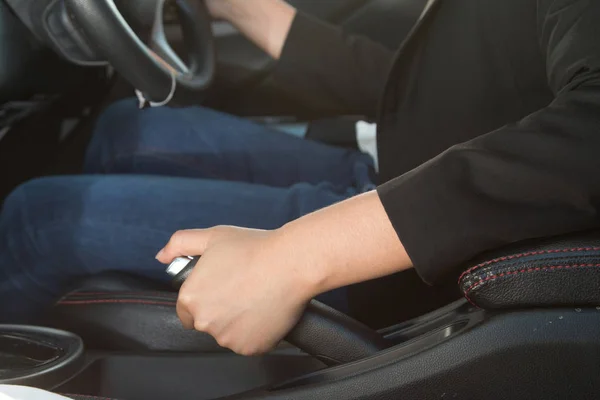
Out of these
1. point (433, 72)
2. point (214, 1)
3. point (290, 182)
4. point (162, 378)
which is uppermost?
point (214, 1)

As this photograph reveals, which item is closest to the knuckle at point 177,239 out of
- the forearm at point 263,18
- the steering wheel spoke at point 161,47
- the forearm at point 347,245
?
the forearm at point 347,245

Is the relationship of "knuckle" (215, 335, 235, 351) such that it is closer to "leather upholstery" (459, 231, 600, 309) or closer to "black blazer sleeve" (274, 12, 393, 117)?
"leather upholstery" (459, 231, 600, 309)

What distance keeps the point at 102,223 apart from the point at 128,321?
14cm

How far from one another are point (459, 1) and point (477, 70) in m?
0.09

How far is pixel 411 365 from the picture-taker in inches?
19.8

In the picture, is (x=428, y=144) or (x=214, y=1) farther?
(x=214, y=1)

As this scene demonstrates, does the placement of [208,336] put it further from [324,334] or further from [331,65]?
[331,65]

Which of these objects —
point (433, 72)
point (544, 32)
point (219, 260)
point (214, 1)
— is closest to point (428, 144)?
point (433, 72)

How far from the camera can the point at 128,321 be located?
0.69 meters

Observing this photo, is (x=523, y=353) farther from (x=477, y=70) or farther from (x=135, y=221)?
(x=135, y=221)

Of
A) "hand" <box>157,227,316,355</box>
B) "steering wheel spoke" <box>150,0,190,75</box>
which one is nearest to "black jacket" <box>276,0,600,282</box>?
"hand" <box>157,227,316,355</box>

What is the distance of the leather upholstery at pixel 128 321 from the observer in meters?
0.67

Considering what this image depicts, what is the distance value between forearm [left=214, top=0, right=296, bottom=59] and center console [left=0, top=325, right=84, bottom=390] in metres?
0.55

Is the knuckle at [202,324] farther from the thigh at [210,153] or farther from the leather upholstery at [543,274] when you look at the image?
the thigh at [210,153]
